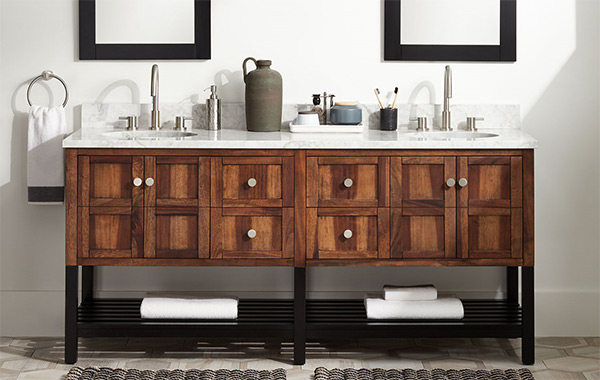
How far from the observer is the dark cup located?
3498 mm

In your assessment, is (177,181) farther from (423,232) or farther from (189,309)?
(423,232)

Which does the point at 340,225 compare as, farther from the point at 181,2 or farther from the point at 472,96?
the point at 181,2

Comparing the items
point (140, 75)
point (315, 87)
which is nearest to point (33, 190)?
point (140, 75)

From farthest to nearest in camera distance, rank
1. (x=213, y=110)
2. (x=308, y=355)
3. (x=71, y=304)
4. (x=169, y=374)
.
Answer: (x=213, y=110) → (x=308, y=355) → (x=71, y=304) → (x=169, y=374)

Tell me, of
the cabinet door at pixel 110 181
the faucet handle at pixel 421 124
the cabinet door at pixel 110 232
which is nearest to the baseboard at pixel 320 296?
the cabinet door at pixel 110 232

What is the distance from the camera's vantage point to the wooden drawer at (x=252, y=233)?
3158 mm

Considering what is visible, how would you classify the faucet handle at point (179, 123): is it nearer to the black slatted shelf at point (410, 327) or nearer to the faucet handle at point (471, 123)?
the black slatted shelf at point (410, 327)

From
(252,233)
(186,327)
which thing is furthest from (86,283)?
(252,233)

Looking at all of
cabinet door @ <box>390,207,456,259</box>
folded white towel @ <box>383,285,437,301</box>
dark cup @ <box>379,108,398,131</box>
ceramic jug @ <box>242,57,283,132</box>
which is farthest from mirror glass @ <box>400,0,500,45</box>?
folded white towel @ <box>383,285,437,301</box>

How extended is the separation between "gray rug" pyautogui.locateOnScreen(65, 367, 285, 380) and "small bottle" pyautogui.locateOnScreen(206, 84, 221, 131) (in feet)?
3.30

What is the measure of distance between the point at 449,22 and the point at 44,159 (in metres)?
1.77

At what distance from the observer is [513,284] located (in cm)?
360

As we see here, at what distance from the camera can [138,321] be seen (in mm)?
3236

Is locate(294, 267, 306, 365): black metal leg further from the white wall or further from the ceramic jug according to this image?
the ceramic jug
